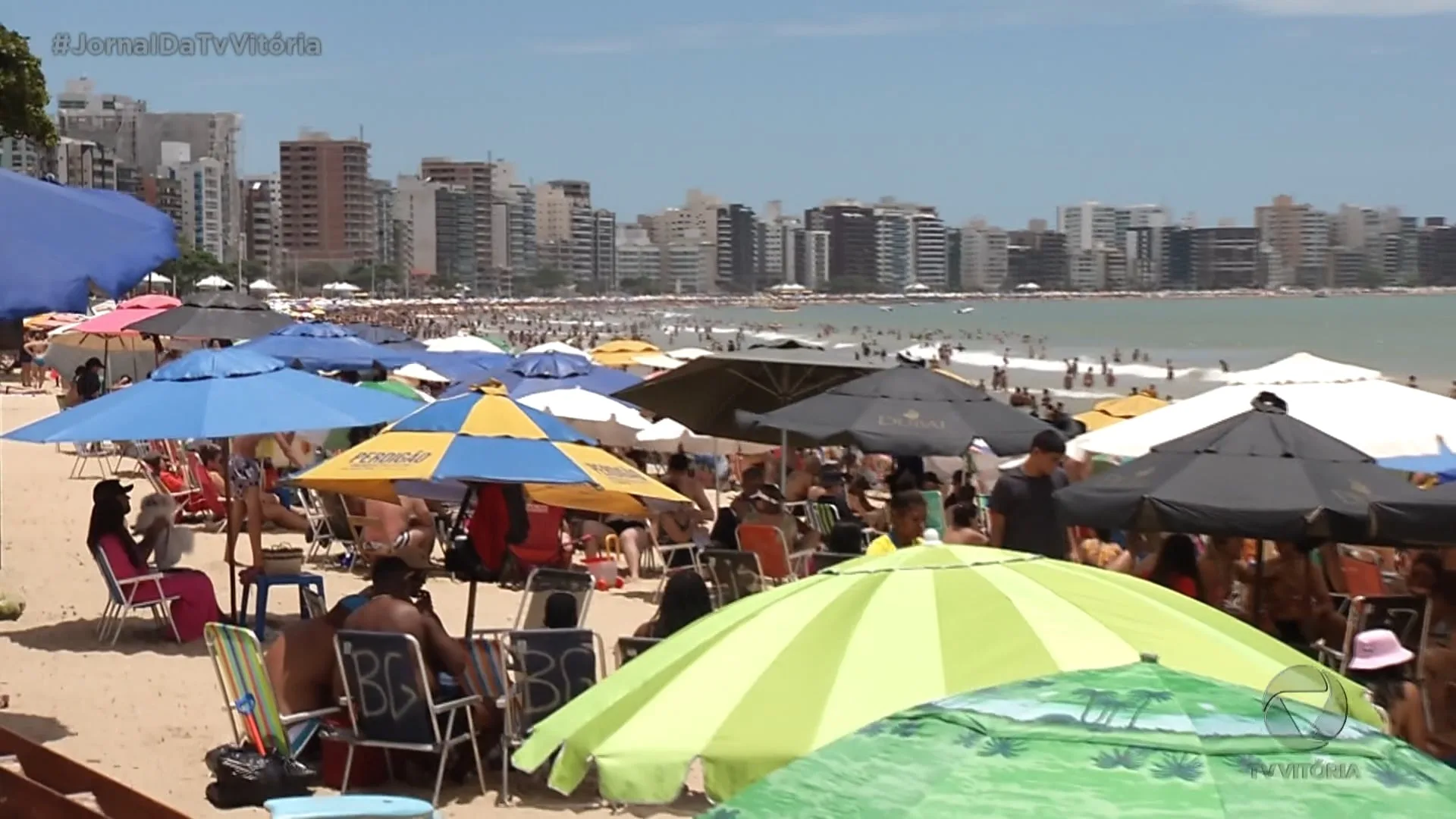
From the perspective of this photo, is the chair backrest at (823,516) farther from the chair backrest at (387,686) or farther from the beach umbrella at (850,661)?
the beach umbrella at (850,661)

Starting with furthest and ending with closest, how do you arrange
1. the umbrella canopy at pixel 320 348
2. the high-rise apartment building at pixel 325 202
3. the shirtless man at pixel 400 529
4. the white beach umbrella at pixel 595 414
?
the high-rise apartment building at pixel 325 202, the umbrella canopy at pixel 320 348, the white beach umbrella at pixel 595 414, the shirtless man at pixel 400 529

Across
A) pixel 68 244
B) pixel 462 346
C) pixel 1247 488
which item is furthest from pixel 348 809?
pixel 462 346

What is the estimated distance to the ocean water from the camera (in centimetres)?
5744

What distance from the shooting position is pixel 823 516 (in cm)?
1122

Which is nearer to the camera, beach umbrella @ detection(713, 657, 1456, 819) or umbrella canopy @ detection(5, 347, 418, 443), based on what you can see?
beach umbrella @ detection(713, 657, 1456, 819)

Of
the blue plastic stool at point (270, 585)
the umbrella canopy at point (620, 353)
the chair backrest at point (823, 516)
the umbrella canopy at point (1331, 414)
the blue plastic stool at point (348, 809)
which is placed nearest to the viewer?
the blue plastic stool at point (348, 809)

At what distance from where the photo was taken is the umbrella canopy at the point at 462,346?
21.7 m

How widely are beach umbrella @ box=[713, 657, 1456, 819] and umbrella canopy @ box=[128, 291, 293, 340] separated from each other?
11.7m

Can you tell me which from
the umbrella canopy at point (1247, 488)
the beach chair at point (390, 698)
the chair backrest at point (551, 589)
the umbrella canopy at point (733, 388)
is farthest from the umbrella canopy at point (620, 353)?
the beach chair at point (390, 698)

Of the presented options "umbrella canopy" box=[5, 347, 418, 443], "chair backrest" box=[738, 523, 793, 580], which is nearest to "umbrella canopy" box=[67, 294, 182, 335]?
"umbrella canopy" box=[5, 347, 418, 443]

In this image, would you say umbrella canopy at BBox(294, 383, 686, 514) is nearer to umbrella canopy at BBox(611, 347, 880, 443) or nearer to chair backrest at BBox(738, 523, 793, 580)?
chair backrest at BBox(738, 523, 793, 580)

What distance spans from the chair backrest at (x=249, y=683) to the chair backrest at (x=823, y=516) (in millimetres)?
5556

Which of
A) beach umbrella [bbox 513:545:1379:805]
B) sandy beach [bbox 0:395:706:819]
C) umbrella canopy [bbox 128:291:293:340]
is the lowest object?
sandy beach [bbox 0:395:706:819]

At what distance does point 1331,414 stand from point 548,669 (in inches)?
A: 165
